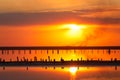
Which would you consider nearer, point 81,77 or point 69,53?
point 81,77

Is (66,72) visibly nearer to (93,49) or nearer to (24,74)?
(24,74)

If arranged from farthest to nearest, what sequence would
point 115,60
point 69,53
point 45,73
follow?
point 69,53
point 115,60
point 45,73

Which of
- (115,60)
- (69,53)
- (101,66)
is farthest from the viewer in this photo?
(69,53)

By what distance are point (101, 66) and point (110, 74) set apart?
699 inches

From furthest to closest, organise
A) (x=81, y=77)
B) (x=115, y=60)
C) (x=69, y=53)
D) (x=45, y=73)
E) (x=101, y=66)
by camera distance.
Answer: (x=69, y=53), (x=115, y=60), (x=101, y=66), (x=45, y=73), (x=81, y=77)

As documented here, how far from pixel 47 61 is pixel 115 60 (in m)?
9.33

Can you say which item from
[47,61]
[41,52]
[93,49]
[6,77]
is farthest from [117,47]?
[6,77]

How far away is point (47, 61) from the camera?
307 ft

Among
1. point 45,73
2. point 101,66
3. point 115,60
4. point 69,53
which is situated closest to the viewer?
point 45,73

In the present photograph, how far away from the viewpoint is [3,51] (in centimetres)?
11412

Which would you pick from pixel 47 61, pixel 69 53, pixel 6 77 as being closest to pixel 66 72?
pixel 6 77

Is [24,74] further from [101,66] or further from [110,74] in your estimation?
[101,66]

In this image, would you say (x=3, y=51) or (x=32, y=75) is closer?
(x=32, y=75)

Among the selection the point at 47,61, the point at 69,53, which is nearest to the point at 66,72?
the point at 47,61
